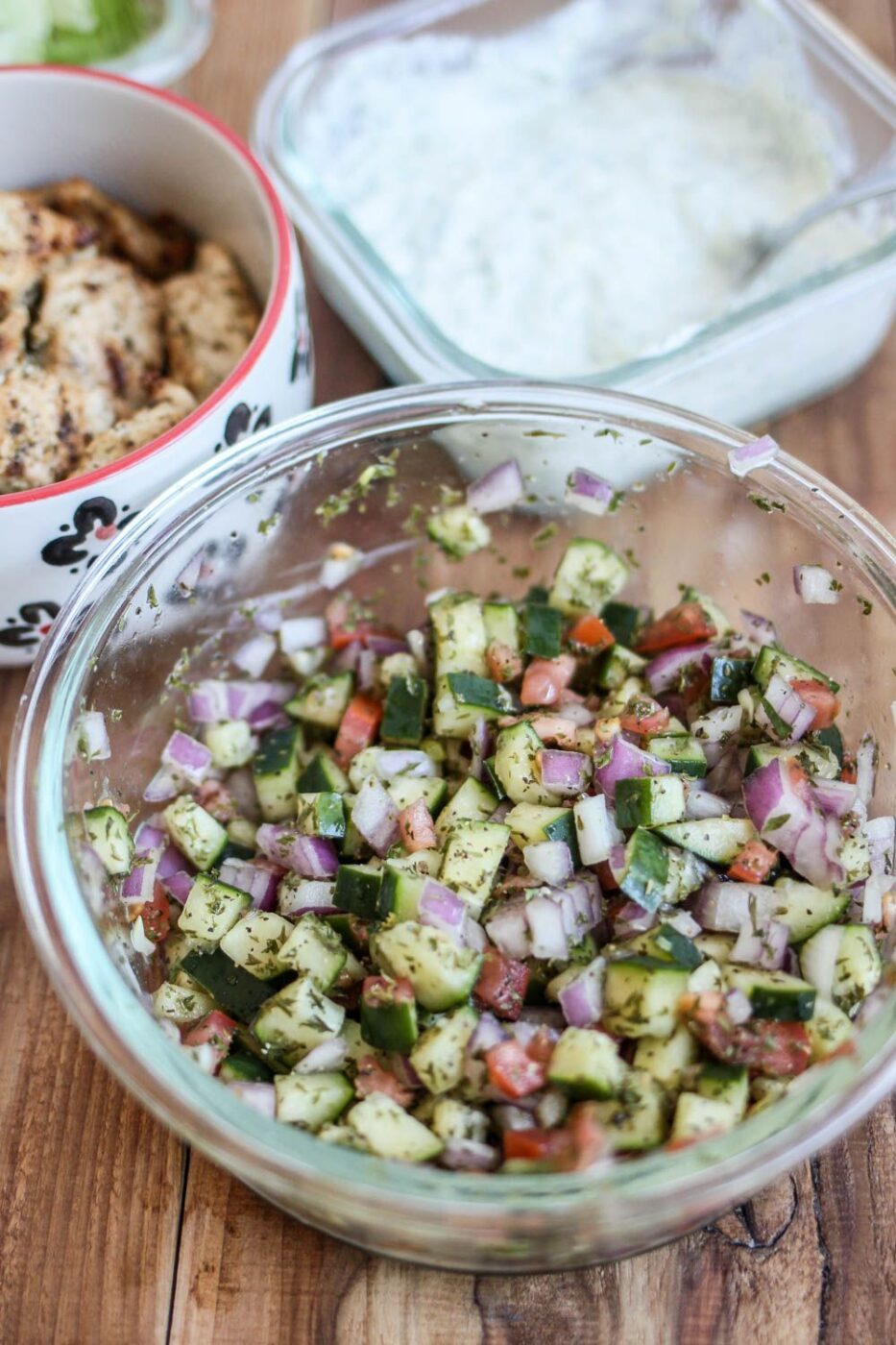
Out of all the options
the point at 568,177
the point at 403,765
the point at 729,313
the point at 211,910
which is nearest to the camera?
the point at 211,910

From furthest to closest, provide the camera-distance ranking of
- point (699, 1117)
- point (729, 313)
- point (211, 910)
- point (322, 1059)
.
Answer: point (729, 313) < point (211, 910) < point (322, 1059) < point (699, 1117)

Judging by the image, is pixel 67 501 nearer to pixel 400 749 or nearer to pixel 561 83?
pixel 400 749

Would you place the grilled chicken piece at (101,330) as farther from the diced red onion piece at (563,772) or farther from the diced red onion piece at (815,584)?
the diced red onion piece at (815,584)

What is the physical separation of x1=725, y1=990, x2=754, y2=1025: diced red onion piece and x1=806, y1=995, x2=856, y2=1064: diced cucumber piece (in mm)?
50

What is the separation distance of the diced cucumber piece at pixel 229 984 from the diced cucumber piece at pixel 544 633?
0.45 meters

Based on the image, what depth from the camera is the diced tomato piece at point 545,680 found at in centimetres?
132

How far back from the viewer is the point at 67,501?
1253 mm

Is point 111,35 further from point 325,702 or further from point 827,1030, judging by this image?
point 827,1030

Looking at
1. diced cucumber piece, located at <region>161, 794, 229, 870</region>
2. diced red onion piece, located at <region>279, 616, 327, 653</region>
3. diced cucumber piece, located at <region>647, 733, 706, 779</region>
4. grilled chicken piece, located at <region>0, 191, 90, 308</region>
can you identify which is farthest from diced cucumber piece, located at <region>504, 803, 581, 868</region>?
grilled chicken piece, located at <region>0, 191, 90, 308</region>

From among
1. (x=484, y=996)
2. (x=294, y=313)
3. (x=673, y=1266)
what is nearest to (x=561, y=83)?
(x=294, y=313)

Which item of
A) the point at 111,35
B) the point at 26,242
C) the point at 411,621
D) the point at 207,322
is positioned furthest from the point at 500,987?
the point at 111,35

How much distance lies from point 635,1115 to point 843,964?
9.2 inches

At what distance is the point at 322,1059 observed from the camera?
3.58 feet

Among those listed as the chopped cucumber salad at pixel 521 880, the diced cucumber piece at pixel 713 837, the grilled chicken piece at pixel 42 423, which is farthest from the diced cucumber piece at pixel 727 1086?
the grilled chicken piece at pixel 42 423
